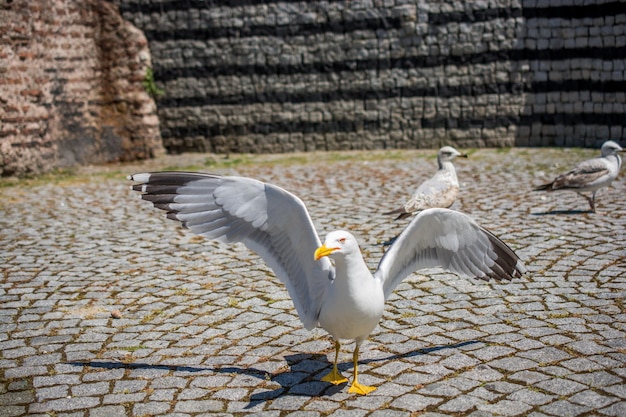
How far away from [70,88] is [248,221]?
9741 mm

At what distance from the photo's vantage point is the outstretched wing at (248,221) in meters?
4.30

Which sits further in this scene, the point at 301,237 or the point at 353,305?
the point at 301,237

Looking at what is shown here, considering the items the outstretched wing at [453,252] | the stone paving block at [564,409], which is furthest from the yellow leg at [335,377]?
the stone paving block at [564,409]

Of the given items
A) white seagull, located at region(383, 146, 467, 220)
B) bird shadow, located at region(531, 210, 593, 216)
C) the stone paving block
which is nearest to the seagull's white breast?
the stone paving block

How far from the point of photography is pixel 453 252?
4.54 meters

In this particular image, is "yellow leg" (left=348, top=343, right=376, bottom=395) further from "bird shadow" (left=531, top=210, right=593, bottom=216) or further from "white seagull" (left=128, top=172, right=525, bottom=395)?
"bird shadow" (left=531, top=210, right=593, bottom=216)

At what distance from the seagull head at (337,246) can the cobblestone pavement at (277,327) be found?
3.00 feet

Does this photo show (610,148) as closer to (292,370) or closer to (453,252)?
(453,252)

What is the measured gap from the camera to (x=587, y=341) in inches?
186

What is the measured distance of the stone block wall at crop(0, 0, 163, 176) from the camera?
1165 centimetres

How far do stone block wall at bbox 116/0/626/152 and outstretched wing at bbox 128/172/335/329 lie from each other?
10.1 m

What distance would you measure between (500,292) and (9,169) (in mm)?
9039

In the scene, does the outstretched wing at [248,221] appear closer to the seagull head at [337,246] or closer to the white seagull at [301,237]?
the white seagull at [301,237]

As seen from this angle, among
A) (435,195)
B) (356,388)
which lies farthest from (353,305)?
(435,195)
